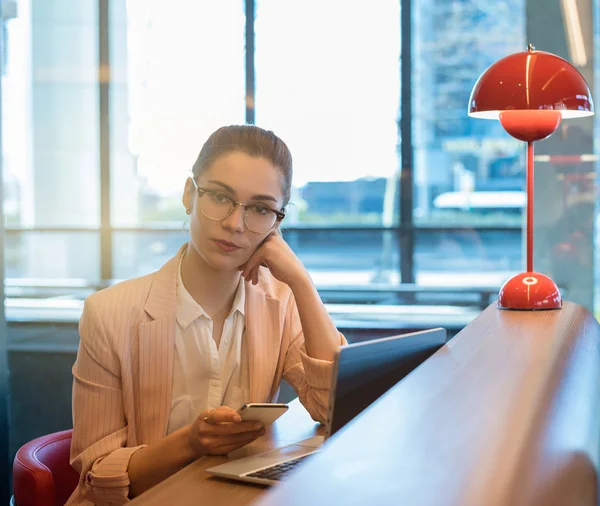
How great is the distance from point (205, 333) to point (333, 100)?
12.9 ft

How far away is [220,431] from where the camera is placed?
5.37 ft

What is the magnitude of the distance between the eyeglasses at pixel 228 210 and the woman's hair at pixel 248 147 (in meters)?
0.09

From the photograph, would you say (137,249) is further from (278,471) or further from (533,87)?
(278,471)

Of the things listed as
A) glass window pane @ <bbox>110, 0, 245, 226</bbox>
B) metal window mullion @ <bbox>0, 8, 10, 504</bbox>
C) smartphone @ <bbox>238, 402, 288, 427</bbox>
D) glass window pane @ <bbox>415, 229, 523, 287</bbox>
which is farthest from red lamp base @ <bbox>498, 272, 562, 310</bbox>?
glass window pane @ <bbox>110, 0, 245, 226</bbox>

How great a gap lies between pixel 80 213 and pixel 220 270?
4133 mm

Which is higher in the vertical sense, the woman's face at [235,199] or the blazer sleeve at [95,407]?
the woman's face at [235,199]

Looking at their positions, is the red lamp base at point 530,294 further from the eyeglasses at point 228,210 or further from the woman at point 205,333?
the eyeglasses at point 228,210

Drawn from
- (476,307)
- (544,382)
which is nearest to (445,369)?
(544,382)

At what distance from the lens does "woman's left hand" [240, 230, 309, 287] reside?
2.13 meters

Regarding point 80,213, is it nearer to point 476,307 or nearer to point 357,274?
point 357,274

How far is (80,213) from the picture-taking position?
236 inches

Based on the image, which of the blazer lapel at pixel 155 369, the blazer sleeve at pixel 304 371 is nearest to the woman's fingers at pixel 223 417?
the blazer sleeve at pixel 304 371

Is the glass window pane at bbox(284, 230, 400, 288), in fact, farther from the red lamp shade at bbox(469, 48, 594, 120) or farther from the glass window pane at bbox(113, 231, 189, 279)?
the red lamp shade at bbox(469, 48, 594, 120)

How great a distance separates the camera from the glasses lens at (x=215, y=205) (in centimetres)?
201
